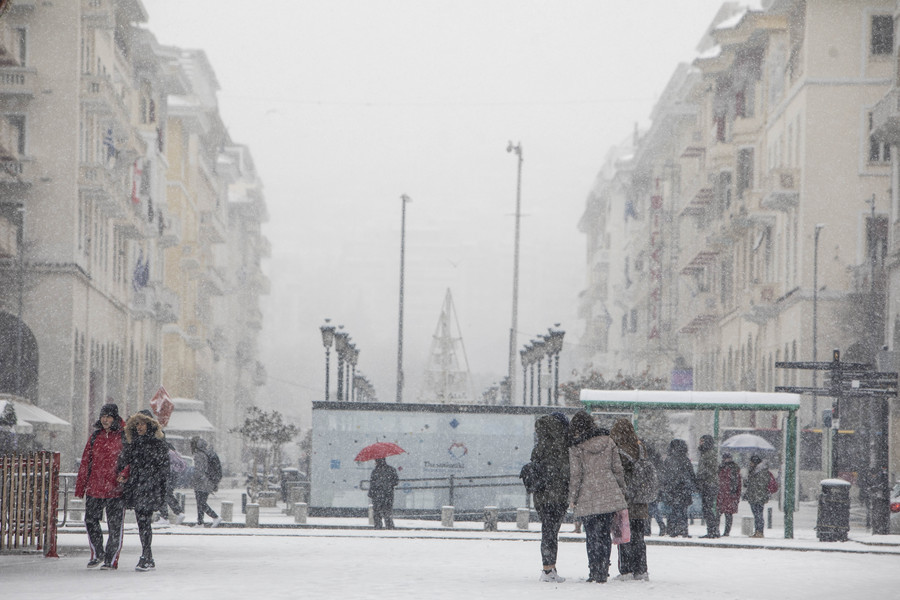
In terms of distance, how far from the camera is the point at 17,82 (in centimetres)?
5003

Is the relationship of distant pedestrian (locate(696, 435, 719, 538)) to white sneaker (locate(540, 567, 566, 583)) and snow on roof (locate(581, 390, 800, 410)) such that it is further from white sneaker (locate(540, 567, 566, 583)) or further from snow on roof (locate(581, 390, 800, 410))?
white sneaker (locate(540, 567, 566, 583))

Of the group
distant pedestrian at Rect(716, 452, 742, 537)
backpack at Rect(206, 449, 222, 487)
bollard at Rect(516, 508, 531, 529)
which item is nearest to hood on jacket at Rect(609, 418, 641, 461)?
distant pedestrian at Rect(716, 452, 742, 537)

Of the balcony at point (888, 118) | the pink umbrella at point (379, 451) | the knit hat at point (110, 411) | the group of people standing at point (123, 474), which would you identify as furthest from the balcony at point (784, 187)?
the knit hat at point (110, 411)

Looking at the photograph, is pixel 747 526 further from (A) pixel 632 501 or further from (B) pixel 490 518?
(A) pixel 632 501

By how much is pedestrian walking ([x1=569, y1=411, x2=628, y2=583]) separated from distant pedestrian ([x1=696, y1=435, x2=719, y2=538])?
441 inches

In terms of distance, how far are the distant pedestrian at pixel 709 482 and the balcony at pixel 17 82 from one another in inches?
1123

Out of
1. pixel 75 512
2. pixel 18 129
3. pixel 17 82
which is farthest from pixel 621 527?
pixel 18 129

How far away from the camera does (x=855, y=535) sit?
31.1 m

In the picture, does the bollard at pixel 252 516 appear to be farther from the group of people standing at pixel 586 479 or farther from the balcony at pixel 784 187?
→ the balcony at pixel 784 187

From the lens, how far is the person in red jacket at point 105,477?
17156 millimetres

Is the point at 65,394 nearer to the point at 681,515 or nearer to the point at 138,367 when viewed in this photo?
the point at 138,367

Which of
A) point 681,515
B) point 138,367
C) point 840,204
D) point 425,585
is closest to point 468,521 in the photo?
point 681,515

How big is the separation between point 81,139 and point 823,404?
24.6 m

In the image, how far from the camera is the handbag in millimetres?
16969
